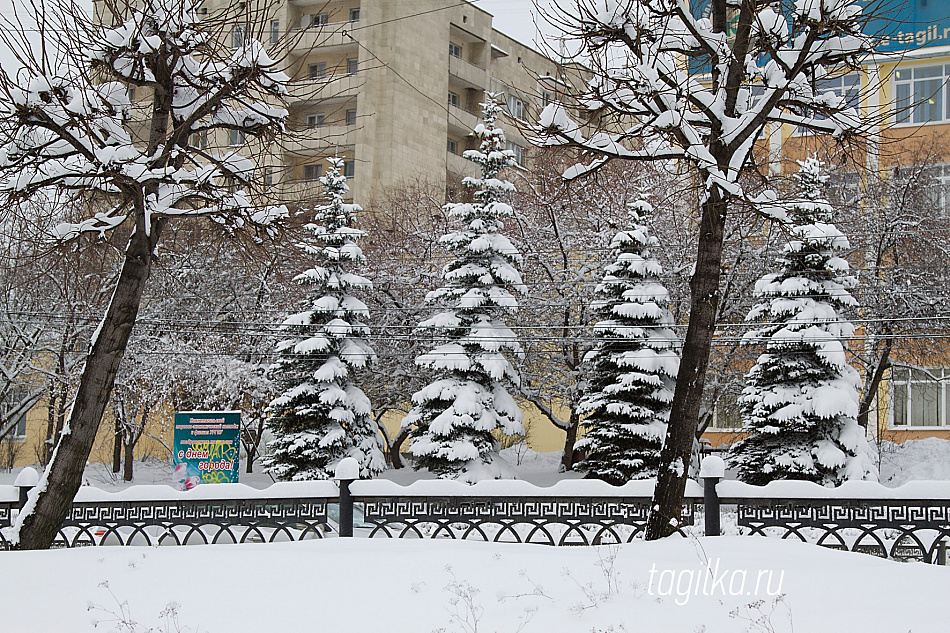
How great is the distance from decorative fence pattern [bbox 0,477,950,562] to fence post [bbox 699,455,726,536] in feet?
0.04

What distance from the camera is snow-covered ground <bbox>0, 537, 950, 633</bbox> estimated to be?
5.13 metres

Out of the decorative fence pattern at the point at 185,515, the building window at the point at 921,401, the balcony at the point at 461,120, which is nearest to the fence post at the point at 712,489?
the decorative fence pattern at the point at 185,515

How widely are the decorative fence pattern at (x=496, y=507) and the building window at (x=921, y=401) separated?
20375 millimetres

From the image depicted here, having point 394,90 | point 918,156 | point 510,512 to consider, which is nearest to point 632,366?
point 918,156

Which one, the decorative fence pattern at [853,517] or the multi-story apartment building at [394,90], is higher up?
the multi-story apartment building at [394,90]

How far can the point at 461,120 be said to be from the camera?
4244cm

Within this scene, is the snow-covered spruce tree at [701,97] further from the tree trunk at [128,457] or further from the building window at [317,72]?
the tree trunk at [128,457]

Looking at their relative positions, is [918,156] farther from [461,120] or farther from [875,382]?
[461,120]

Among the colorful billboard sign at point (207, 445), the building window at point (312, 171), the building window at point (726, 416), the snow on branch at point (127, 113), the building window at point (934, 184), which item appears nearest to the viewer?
the snow on branch at point (127, 113)

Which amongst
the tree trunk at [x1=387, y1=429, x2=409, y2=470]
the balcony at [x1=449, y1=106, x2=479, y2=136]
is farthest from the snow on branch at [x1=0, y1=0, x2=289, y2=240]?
the balcony at [x1=449, y1=106, x2=479, y2=136]

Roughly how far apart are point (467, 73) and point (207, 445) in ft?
96.5

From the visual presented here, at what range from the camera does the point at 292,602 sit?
18.4 feet

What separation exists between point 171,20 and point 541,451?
95.4ft

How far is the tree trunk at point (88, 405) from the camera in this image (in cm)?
811
